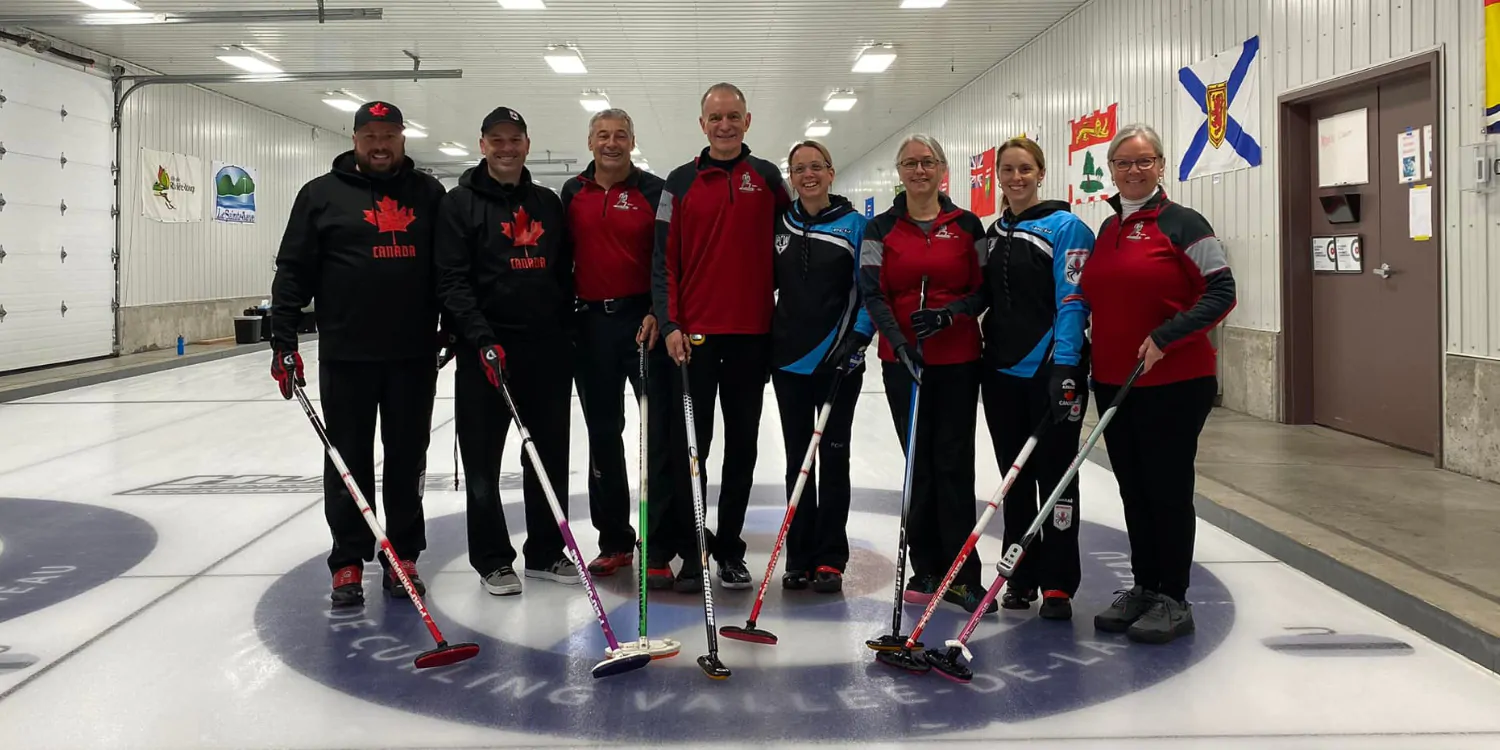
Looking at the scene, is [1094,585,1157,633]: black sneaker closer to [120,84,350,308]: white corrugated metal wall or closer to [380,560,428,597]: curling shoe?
[380,560,428,597]: curling shoe

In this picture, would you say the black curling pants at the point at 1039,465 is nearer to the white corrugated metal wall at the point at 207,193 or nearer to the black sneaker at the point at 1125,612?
the black sneaker at the point at 1125,612

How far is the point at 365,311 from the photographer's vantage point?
3375 millimetres

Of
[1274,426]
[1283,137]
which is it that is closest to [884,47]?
[1283,137]

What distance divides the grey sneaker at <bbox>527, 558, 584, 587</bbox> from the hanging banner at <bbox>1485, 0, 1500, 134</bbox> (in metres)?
4.78

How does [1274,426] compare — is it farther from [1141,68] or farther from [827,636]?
[827,636]

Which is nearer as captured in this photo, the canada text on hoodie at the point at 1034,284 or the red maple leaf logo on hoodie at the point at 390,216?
the canada text on hoodie at the point at 1034,284

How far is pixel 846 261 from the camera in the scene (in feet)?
11.1

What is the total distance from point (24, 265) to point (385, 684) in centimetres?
1064

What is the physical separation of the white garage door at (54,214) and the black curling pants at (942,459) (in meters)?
10.8

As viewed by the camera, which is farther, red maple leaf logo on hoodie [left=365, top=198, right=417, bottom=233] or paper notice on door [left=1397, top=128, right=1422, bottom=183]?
paper notice on door [left=1397, top=128, right=1422, bottom=183]

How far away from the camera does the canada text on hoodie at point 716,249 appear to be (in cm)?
339

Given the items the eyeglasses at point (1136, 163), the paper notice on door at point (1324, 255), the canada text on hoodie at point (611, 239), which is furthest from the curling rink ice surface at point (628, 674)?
the paper notice on door at point (1324, 255)

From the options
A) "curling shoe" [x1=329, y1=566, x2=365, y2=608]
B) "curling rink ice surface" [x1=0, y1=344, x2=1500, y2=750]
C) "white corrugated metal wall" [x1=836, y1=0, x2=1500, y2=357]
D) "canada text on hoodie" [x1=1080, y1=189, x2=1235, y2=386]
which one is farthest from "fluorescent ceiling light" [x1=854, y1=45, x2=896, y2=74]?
"curling shoe" [x1=329, y1=566, x2=365, y2=608]

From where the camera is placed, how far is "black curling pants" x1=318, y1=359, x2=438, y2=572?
345 cm
